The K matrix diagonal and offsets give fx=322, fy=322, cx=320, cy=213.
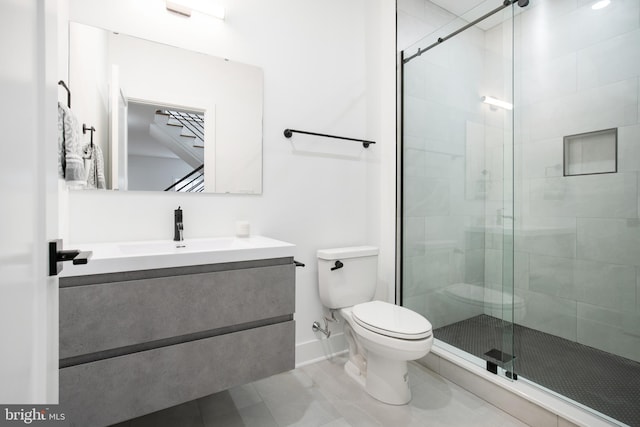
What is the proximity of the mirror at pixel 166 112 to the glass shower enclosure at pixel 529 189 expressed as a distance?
1205 mm

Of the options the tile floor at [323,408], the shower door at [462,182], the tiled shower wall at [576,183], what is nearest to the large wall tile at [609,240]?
the tiled shower wall at [576,183]

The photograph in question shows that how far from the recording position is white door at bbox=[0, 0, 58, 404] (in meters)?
0.44

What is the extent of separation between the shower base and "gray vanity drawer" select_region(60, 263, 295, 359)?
1.28 m

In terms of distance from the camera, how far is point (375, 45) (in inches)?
92.6

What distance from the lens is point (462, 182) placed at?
87.5 inches

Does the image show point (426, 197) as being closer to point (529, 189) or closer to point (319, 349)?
point (529, 189)

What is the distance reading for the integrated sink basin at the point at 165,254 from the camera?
1.11 m

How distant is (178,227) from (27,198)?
116cm

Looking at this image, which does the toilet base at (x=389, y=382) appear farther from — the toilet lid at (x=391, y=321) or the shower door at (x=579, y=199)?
the shower door at (x=579, y=199)

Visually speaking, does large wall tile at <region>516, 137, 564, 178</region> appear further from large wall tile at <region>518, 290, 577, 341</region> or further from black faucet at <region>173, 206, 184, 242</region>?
black faucet at <region>173, 206, 184, 242</region>

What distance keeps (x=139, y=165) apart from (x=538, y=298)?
2.64 metres

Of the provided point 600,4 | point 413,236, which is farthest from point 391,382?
point 600,4

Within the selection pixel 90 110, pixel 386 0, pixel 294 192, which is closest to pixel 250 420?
pixel 294 192

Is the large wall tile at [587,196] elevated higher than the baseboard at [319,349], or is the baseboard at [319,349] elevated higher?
the large wall tile at [587,196]
